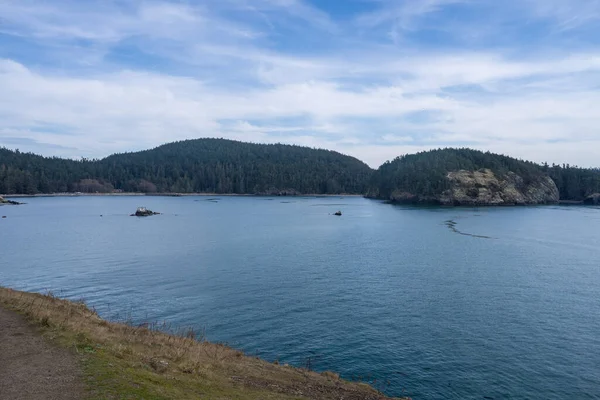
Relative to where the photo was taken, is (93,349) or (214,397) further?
(93,349)

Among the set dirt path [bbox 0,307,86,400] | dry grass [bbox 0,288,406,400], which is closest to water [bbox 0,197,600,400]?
dry grass [bbox 0,288,406,400]

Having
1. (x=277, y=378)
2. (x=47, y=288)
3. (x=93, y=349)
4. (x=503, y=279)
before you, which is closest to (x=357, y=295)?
(x=503, y=279)

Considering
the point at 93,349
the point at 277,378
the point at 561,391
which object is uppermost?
the point at 93,349

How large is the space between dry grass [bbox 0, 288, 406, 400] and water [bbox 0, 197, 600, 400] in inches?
197

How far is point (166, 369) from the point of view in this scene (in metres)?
19.1

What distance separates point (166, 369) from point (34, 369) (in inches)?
192

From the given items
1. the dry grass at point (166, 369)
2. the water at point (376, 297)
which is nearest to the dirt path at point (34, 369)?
the dry grass at point (166, 369)

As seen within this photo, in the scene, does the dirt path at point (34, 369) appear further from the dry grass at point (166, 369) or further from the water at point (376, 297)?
the water at point (376, 297)

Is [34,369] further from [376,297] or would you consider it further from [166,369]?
[376,297]

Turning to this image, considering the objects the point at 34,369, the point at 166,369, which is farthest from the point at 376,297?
the point at 34,369

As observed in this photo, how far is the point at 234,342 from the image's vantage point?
30.8 m

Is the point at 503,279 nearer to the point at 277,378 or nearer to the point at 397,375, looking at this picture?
the point at 397,375

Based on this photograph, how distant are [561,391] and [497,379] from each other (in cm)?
325

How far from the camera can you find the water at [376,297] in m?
27.6
